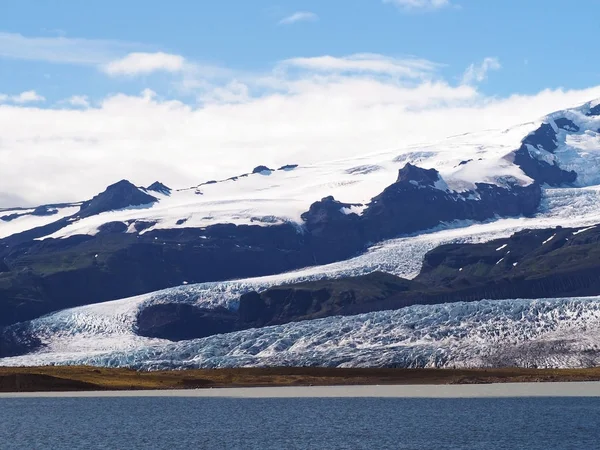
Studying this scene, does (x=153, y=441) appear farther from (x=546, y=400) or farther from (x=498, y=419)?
(x=546, y=400)

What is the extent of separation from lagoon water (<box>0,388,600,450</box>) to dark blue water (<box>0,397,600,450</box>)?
0.35 feet

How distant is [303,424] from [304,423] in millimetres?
1384

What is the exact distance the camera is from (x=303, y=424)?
491ft

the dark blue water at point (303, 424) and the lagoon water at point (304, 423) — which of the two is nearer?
the dark blue water at point (303, 424)

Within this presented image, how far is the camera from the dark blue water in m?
129

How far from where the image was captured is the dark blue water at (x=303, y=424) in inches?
5064

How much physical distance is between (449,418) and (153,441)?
1598 inches

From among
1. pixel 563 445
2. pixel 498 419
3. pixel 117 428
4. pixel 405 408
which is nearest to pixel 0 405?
pixel 117 428

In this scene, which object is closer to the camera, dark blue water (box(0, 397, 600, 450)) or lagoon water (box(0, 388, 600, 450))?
dark blue water (box(0, 397, 600, 450))

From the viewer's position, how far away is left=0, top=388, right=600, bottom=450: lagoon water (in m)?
129

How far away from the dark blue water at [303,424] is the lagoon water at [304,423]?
4.2 inches

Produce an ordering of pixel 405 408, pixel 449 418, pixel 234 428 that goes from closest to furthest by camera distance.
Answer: pixel 234 428 < pixel 449 418 < pixel 405 408

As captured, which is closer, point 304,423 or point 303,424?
point 303,424

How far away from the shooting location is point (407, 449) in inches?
4820
